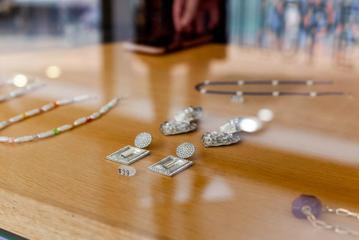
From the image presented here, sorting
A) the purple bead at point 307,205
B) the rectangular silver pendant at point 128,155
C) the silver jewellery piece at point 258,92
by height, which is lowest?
the purple bead at point 307,205

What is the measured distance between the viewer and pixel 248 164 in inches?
23.8

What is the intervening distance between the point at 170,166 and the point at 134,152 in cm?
6

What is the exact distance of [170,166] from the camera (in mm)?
592

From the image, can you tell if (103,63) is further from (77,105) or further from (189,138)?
(189,138)

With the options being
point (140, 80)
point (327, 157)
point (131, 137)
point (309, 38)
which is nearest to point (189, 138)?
point (131, 137)

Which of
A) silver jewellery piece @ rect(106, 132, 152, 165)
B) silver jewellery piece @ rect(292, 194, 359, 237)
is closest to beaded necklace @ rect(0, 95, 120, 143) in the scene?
silver jewellery piece @ rect(106, 132, 152, 165)

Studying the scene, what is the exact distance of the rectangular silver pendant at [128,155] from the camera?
0.61 meters

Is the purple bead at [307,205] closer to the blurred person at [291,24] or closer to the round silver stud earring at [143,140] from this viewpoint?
the round silver stud earring at [143,140]

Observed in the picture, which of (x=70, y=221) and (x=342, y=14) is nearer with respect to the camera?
(x=70, y=221)

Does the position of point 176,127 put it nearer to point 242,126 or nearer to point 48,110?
point 242,126

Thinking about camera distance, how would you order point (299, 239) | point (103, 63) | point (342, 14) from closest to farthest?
point (299, 239), point (103, 63), point (342, 14)

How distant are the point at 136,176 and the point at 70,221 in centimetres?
10

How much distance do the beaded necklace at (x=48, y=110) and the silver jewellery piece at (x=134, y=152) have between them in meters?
0.12

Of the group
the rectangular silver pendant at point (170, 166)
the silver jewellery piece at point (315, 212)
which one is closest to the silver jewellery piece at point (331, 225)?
the silver jewellery piece at point (315, 212)
